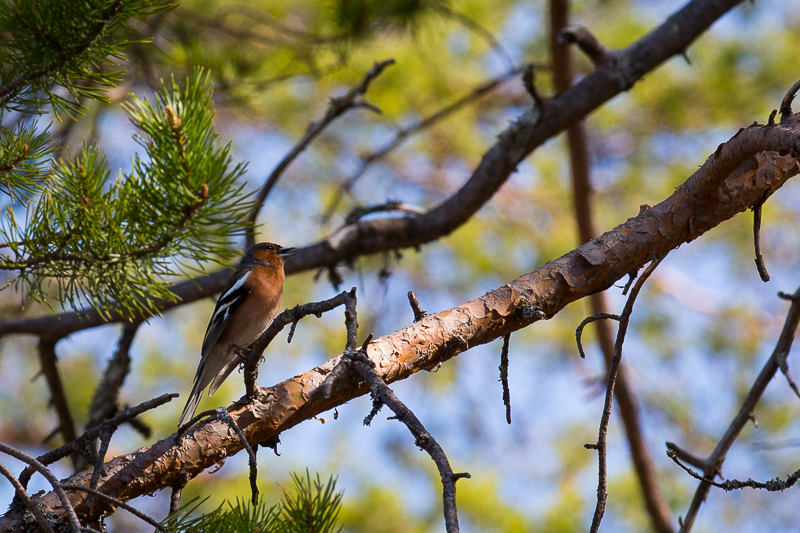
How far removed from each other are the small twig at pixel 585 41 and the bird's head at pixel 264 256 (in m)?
2.43

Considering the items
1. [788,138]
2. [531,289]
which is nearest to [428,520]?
[531,289]

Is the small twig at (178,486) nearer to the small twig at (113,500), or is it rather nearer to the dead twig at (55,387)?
the small twig at (113,500)

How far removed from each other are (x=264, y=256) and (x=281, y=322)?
3.26 metres

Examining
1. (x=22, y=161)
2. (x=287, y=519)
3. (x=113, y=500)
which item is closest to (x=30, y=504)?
(x=113, y=500)

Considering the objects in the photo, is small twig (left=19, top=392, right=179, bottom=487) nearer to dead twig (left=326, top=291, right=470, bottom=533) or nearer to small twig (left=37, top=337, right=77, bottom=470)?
dead twig (left=326, top=291, right=470, bottom=533)

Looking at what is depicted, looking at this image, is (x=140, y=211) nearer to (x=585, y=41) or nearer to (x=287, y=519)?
(x=287, y=519)

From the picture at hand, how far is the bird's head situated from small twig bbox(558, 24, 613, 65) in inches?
95.8

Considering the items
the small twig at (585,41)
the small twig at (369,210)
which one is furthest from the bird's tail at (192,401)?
the small twig at (585,41)

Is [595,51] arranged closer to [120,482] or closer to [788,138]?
[788,138]

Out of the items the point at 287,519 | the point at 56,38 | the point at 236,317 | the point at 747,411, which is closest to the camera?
the point at 287,519

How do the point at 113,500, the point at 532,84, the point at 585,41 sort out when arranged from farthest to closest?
the point at 585,41 → the point at 532,84 → the point at 113,500

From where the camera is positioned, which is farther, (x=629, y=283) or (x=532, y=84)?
(x=532, y=84)

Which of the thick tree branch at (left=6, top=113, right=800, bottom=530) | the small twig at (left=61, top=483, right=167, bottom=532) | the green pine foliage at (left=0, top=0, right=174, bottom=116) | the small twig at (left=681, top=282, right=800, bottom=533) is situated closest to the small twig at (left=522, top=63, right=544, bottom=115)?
the thick tree branch at (left=6, top=113, right=800, bottom=530)

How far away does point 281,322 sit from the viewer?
1.94 meters
